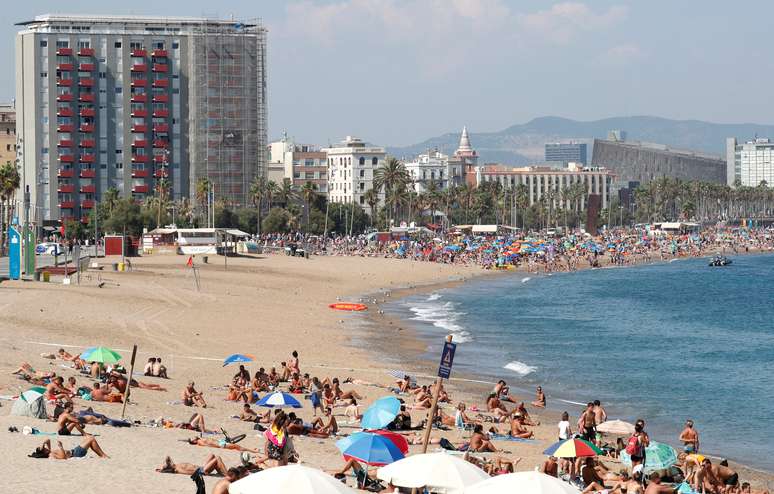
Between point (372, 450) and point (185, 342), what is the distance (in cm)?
2134

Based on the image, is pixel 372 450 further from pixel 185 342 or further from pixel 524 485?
pixel 185 342

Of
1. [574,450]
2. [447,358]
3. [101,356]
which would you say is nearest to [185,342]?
[101,356]

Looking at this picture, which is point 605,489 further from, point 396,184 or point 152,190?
point 396,184

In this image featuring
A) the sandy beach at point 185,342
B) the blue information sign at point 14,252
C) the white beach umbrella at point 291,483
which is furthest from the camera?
the blue information sign at point 14,252

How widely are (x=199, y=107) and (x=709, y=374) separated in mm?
89408

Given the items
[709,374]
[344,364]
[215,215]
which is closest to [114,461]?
[344,364]

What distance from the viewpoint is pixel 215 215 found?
4476 inches

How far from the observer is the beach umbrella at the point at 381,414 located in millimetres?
24219

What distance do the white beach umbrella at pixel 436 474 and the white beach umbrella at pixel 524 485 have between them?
1414 mm

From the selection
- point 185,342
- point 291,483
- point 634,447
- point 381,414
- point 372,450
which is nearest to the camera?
point 291,483

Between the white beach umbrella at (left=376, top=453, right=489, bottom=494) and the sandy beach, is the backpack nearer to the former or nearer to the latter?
the sandy beach

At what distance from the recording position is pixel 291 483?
14656 mm

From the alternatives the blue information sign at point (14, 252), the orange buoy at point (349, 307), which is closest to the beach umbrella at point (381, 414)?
the blue information sign at point (14, 252)

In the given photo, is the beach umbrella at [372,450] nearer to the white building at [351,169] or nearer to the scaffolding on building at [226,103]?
the scaffolding on building at [226,103]
